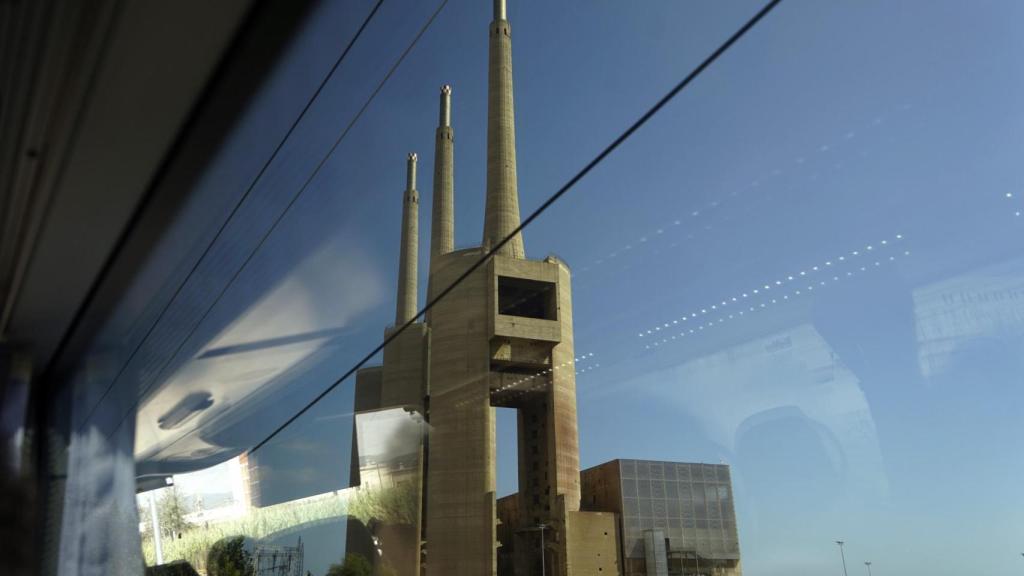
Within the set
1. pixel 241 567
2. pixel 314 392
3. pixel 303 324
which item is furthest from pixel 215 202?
pixel 241 567

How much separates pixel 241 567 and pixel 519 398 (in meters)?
13.3

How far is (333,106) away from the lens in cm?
179

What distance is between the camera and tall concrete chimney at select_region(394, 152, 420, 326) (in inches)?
109

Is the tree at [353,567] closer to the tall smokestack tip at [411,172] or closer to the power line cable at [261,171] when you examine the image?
the power line cable at [261,171]

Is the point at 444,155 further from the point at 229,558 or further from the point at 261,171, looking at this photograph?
the point at 229,558

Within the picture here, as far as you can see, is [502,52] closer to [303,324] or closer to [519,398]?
[303,324]

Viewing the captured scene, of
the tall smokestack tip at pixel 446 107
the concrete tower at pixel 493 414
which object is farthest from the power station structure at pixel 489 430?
the tall smokestack tip at pixel 446 107

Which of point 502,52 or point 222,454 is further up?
point 502,52

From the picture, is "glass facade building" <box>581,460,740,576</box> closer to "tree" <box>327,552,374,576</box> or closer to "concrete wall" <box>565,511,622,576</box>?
"concrete wall" <box>565,511,622,576</box>

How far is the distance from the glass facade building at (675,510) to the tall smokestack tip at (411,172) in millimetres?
17925

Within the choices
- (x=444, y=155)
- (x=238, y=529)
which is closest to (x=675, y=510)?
(x=238, y=529)

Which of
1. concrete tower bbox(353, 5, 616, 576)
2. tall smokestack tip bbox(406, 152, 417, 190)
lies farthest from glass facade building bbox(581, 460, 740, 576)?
tall smokestack tip bbox(406, 152, 417, 190)

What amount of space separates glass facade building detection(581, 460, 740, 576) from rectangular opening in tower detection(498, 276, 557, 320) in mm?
5141

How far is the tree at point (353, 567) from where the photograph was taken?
21.9ft
